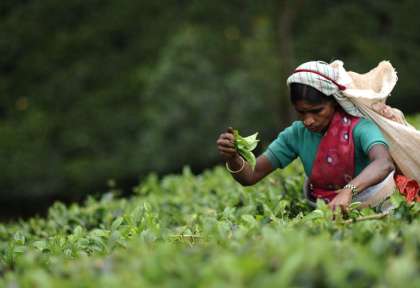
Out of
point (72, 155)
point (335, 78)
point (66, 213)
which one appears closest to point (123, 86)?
point (72, 155)

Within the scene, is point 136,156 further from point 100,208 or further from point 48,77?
point 100,208

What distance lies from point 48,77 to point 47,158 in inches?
90.2

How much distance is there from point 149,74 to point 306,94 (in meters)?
13.8

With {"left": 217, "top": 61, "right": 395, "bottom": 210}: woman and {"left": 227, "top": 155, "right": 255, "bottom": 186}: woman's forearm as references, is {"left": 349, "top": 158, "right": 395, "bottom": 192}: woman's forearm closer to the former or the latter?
{"left": 217, "top": 61, "right": 395, "bottom": 210}: woman

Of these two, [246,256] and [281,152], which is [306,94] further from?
[246,256]

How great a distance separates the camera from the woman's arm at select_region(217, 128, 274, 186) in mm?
3105

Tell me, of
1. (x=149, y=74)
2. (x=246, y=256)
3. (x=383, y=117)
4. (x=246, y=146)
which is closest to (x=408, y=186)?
(x=383, y=117)

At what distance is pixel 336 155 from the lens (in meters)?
3.16

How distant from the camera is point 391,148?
3.16 metres

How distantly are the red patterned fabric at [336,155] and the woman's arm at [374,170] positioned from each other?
17cm

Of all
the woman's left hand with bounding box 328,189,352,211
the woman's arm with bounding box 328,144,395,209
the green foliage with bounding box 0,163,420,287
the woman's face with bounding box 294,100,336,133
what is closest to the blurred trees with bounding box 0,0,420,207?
the woman's face with bounding box 294,100,336,133

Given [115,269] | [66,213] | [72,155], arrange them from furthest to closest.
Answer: [72,155] → [66,213] → [115,269]

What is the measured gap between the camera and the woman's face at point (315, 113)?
3070 mm

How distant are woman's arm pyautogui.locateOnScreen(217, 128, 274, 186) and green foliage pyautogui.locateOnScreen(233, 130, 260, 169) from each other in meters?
0.02
